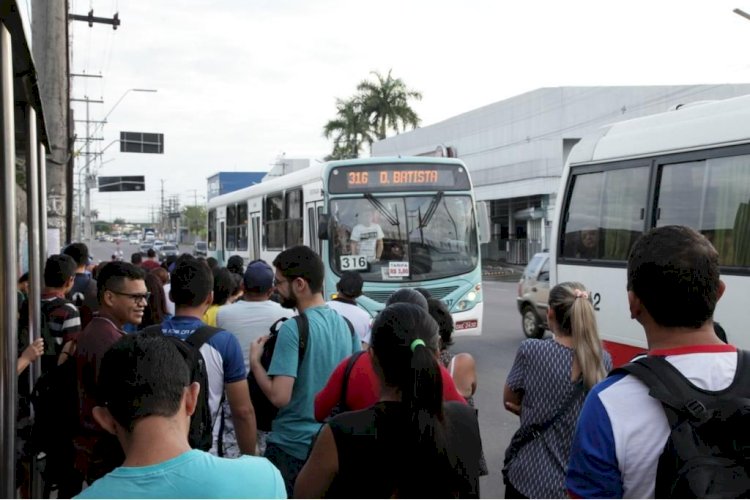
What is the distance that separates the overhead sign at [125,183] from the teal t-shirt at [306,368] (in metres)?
46.6

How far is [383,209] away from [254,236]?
6.48m

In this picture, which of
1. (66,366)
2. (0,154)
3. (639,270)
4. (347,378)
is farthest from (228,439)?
(639,270)

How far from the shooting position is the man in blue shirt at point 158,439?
1.95m

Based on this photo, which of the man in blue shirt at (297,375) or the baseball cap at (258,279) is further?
the baseball cap at (258,279)

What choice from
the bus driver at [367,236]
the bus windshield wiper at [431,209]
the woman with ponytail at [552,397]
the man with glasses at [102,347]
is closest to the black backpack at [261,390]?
the man with glasses at [102,347]

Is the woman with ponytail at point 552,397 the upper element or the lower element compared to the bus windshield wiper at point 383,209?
lower

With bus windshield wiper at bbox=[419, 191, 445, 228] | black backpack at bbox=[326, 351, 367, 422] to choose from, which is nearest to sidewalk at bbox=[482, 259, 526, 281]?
bus windshield wiper at bbox=[419, 191, 445, 228]

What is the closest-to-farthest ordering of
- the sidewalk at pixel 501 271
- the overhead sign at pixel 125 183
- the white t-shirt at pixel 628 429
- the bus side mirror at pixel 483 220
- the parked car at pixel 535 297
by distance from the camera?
the white t-shirt at pixel 628 429 < the bus side mirror at pixel 483 220 < the parked car at pixel 535 297 < the sidewalk at pixel 501 271 < the overhead sign at pixel 125 183

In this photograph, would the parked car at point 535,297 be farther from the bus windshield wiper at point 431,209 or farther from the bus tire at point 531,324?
the bus windshield wiper at point 431,209

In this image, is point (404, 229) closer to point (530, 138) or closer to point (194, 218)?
point (530, 138)

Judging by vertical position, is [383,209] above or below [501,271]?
above

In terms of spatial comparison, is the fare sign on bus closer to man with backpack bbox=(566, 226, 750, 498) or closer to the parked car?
the parked car

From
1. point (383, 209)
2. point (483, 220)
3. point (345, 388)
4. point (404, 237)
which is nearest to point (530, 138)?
point (483, 220)

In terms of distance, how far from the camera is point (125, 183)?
4872 centimetres
